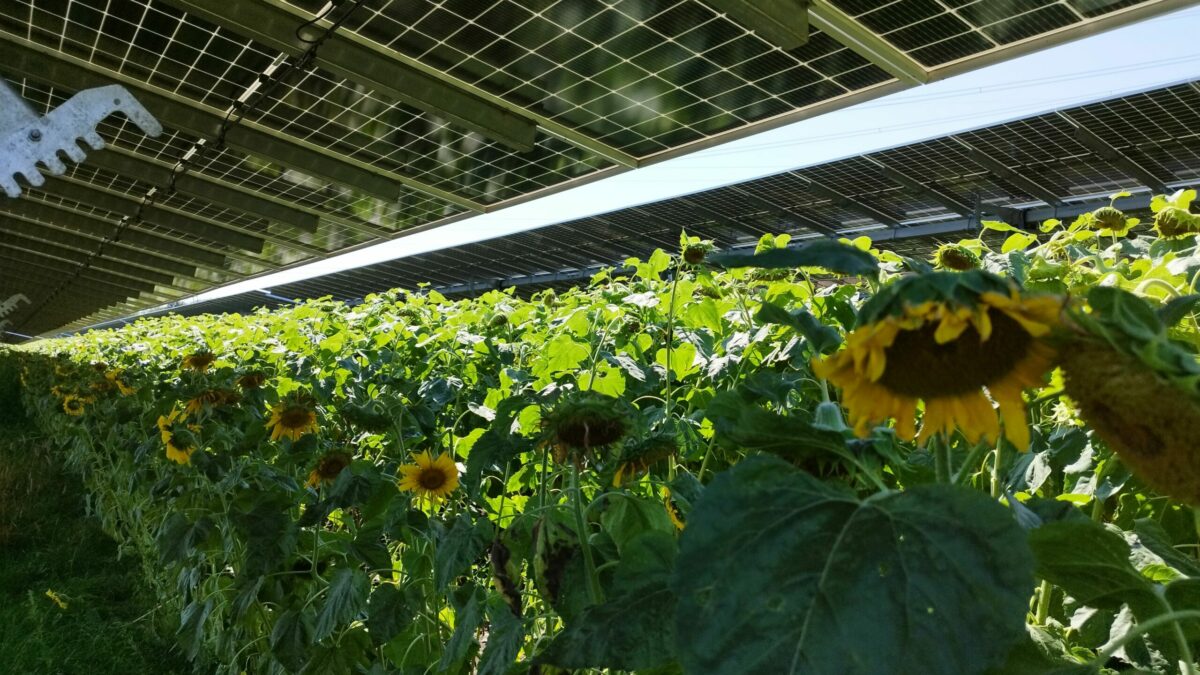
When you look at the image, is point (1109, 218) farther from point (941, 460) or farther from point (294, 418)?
point (294, 418)

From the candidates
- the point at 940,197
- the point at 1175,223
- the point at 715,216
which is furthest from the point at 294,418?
the point at 715,216

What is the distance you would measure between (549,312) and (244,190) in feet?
24.1

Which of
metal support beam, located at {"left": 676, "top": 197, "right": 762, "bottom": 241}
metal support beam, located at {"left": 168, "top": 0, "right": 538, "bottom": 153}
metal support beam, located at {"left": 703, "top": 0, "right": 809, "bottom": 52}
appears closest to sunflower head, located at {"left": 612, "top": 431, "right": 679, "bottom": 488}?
metal support beam, located at {"left": 703, "top": 0, "right": 809, "bottom": 52}

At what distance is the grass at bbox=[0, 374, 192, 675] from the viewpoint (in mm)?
3459

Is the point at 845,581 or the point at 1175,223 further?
the point at 1175,223

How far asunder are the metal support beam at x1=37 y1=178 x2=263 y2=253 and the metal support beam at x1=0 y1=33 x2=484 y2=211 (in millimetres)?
3659

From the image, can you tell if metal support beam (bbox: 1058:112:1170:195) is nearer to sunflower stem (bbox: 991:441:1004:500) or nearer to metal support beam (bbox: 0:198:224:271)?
sunflower stem (bbox: 991:441:1004:500)

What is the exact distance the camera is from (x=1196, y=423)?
0.47 metres

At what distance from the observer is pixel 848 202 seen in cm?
974

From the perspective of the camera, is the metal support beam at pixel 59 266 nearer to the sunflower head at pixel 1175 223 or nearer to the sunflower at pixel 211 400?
the sunflower at pixel 211 400

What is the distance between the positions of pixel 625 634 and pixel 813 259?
1.31 ft

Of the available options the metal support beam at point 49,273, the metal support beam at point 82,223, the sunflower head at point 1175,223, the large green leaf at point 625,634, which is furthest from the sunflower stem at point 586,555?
the metal support beam at point 49,273

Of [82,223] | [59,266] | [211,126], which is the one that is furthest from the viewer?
[59,266]

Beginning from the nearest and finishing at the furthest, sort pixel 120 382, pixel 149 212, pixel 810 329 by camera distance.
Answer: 1. pixel 810 329
2. pixel 120 382
3. pixel 149 212
